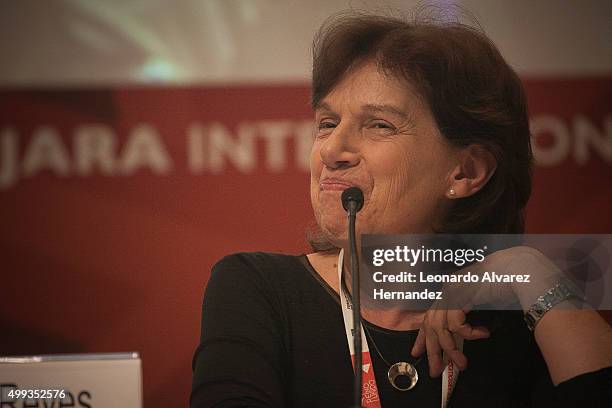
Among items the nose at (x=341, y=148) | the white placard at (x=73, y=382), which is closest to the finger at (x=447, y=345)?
the nose at (x=341, y=148)

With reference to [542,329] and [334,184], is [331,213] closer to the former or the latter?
[334,184]

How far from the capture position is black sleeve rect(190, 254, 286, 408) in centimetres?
193

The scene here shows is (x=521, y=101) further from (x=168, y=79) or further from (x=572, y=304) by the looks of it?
(x=168, y=79)

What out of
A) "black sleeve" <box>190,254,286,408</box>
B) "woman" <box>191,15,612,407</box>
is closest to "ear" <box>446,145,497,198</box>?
"woman" <box>191,15,612,407</box>

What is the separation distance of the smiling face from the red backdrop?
0.28 m

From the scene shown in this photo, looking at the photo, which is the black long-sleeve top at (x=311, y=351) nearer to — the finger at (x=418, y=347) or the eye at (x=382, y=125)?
the finger at (x=418, y=347)

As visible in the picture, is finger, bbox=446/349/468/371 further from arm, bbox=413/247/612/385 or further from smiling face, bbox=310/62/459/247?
smiling face, bbox=310/62/459/247

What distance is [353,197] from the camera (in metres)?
1.94

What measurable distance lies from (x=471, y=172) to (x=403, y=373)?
527mm

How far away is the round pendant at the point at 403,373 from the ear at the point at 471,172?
1.44 feet

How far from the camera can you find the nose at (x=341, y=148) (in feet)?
7.04

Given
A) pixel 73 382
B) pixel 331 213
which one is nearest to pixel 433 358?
pixel 331 213

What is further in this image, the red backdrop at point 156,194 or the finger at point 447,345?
the red backdrop at point 156,194

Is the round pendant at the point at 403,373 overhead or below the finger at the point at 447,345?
below
